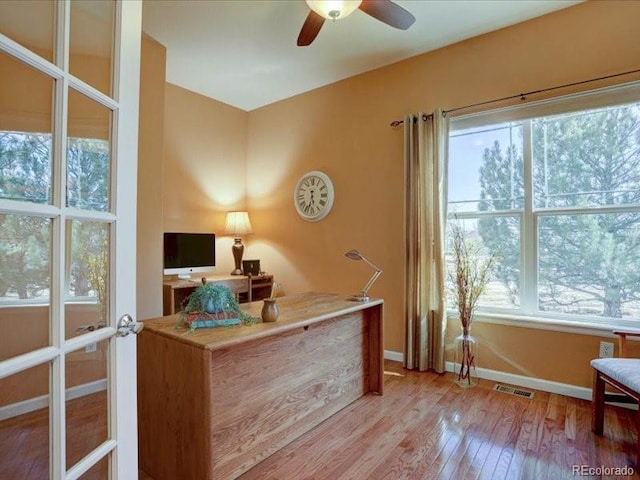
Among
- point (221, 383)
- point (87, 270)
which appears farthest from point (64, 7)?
point (221, 383)

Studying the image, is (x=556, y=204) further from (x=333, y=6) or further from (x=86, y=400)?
(x=86, y=400)

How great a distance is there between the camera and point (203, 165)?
4375 millimetres

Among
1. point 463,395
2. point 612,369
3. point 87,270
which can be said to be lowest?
point 463,395

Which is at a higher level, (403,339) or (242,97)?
(242,97)

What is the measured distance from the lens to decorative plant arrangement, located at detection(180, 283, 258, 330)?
1.79 meters

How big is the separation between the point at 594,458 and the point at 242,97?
4.58 m

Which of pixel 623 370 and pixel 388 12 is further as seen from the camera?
pixel 388 12

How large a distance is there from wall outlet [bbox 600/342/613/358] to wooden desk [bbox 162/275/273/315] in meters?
3.24

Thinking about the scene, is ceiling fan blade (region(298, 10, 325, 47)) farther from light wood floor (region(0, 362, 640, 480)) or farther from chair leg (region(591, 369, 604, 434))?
chair leg (region(591, 369, 604, 434))

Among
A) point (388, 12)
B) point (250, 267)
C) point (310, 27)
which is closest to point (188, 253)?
point (250, 267)

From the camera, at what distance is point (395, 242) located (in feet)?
11.7

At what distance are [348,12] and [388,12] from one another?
1.09 feet

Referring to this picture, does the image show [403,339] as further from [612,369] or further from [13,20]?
[13,20]

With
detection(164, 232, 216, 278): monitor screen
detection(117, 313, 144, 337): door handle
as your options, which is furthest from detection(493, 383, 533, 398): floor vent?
detection(164, 232, 216, 278): monitor screen
